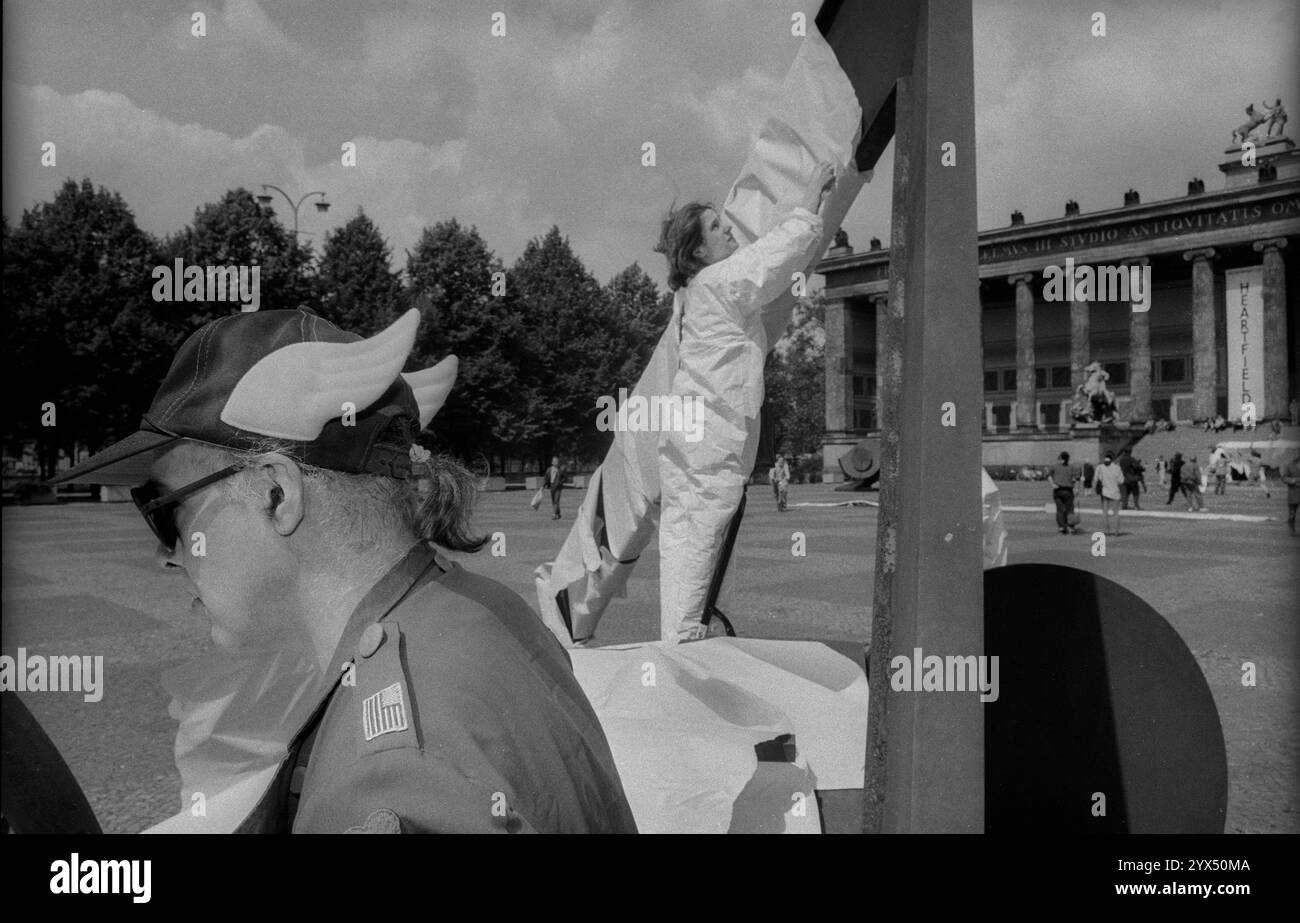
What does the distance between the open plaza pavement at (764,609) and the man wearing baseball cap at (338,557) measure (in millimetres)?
247

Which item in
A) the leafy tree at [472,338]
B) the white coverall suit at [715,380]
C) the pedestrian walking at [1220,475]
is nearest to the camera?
the leafy tree at [472,338]

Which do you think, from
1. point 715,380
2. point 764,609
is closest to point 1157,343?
point 764,609

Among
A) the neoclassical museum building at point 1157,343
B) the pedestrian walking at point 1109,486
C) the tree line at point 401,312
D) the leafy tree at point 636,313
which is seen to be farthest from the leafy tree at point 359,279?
the neoclassical museum building at point 1157,343

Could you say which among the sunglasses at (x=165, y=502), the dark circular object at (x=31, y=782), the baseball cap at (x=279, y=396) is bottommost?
the dark circular object at (x=31, y=782)

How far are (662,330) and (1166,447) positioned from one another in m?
36.6

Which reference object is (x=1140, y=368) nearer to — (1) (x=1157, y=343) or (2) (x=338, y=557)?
(1) (x=1157, y=343)

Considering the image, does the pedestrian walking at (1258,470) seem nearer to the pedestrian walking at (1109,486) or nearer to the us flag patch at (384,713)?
the pedestrian walking at (1109,486)

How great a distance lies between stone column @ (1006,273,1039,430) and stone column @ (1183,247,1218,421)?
7588 mm

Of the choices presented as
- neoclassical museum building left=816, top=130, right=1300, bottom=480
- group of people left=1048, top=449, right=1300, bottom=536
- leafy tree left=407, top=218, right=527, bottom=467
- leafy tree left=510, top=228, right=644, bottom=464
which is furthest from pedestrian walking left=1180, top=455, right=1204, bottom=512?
leafy tree left=407, top=218, right=527, bottom=467

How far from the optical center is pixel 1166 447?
1387 inches

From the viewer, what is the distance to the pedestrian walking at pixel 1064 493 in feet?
43.5

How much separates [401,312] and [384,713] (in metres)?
2.30
